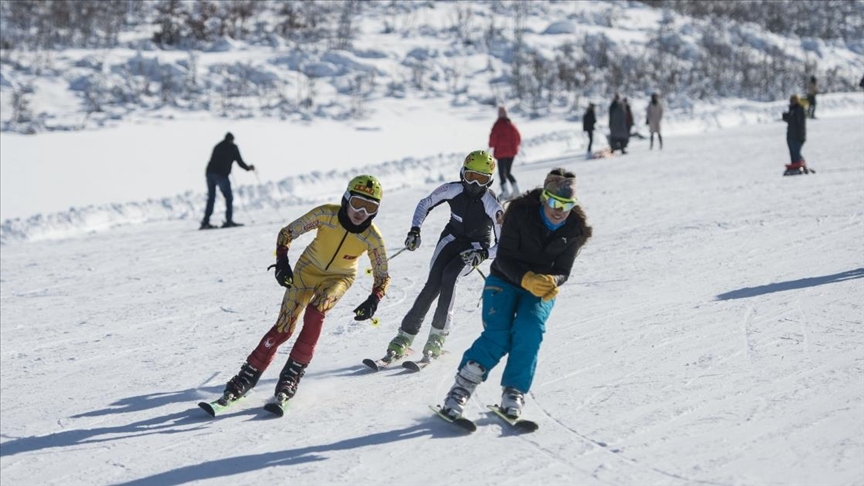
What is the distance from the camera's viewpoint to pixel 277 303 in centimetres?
1095

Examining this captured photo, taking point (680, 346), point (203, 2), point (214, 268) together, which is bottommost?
point (214, 268)

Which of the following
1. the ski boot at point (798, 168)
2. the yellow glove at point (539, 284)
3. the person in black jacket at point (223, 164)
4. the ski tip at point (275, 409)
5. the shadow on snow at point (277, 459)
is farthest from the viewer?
the ski boot at point (798, 168)

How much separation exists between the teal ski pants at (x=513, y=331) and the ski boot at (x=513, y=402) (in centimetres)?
5

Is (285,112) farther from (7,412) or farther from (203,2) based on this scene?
(7,412)

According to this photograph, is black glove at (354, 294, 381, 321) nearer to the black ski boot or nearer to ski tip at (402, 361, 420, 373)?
the black ski boot

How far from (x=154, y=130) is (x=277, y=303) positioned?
1756cm

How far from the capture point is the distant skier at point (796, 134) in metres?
17.4

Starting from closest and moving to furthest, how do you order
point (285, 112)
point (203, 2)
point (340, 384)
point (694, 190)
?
1. point (340, 384)
2. point (694, 190)
3. point (285, 112)
4. point (203, 2)

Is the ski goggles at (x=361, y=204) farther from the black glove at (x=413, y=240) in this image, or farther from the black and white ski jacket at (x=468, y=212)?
the black and white ski jacket at (x=468, y=212)

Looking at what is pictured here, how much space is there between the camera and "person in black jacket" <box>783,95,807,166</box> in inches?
687

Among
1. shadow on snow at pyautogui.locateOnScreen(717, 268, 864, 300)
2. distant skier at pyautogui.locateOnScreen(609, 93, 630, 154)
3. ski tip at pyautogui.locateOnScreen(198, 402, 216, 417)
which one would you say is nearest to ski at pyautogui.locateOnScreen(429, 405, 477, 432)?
ski tip at pyautogui.locateOnScreen(198, 402, 216, 417)

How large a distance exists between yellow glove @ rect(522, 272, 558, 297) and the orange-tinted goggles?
1.52m

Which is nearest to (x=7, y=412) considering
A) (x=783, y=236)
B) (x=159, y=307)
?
(x=159, y=307)

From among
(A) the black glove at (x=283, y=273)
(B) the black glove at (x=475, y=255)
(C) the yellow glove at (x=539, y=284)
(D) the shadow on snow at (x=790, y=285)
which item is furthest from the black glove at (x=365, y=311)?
(D) the shadow on snow at (x=790, y=285)
